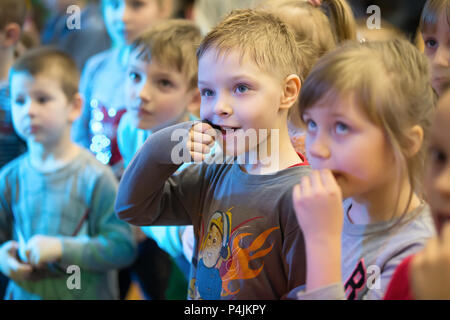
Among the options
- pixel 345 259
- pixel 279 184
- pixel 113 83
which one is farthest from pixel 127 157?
pixel 345 259

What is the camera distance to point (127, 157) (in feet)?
5.47

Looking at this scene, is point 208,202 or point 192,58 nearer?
point 208,202

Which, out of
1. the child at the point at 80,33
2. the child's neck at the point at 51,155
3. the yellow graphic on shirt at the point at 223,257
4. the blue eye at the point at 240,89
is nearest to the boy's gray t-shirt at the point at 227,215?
the yellow graphic on shirt at the point at 223,257

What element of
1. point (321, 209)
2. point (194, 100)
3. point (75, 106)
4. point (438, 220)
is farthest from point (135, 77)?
point (438, 220)

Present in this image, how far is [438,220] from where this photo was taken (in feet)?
2.10

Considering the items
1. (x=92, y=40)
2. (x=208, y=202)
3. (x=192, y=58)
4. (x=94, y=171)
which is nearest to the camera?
(x=208, y=202)

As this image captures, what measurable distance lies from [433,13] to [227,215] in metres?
0.61

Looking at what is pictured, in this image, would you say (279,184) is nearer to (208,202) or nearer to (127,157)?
(208,202)

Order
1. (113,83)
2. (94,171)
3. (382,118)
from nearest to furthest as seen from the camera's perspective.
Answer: (382,118), (94,171), (113,83)

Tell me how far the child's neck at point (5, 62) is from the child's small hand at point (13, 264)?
65 centimetres

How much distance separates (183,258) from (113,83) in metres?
0.72

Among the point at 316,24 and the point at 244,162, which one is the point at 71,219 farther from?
the point at 316,24

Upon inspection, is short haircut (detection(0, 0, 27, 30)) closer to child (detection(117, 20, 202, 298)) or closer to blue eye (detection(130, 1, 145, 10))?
blue eye (detection(130, 1, 145, 10))
